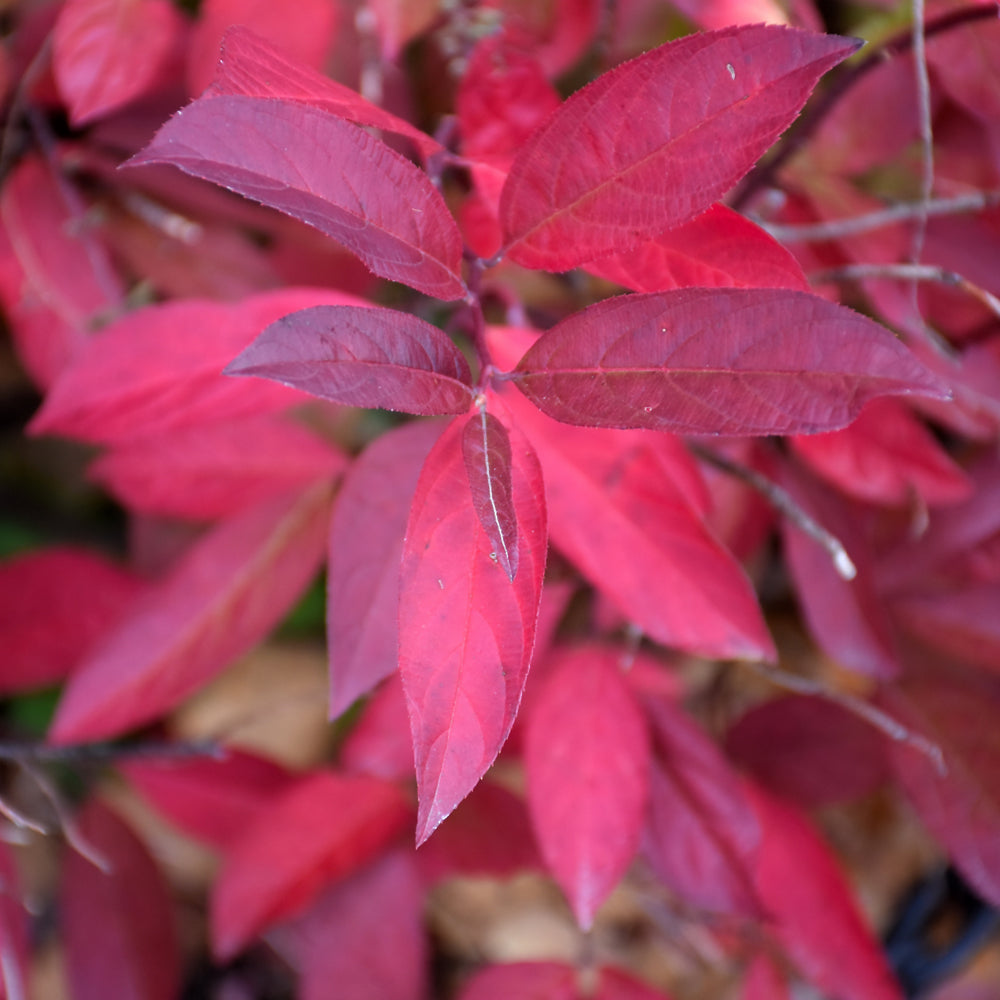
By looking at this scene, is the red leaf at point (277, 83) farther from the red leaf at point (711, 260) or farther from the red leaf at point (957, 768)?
the red leaf at point (957, 768)

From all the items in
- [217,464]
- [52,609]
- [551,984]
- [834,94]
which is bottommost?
[551,984]

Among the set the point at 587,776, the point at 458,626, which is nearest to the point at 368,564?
the point at 458,626

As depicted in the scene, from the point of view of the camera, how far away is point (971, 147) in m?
0.69

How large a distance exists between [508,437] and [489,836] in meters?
0.50

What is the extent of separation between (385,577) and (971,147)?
588 millimetres

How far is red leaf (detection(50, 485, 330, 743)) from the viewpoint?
2.02 feet

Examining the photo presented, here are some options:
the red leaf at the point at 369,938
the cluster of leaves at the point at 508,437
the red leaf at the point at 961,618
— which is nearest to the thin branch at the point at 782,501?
the cluster of leaves at the point at 508,437

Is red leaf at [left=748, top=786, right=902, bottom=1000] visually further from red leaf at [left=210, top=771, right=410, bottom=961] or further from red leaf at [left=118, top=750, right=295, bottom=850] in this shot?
red leaf at [left=118, top=750, right=295, bottom=850]

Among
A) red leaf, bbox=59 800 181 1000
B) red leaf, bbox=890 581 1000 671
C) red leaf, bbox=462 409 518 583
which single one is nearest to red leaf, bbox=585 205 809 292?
red leaf, bbox=462 409 518 583

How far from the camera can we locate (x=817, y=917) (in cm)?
71

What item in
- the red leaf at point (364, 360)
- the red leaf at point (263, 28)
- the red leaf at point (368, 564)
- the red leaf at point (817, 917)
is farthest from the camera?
the red leaf at point (817, 917)

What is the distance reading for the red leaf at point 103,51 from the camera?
1.78 feet

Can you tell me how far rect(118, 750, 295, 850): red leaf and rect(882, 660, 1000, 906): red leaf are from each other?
55 centimetres

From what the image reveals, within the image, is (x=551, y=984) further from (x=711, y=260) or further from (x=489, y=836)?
(x=711, y=260)
